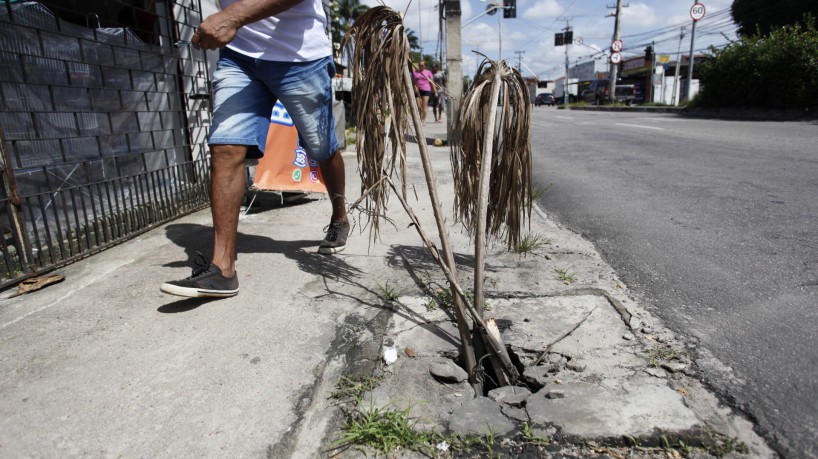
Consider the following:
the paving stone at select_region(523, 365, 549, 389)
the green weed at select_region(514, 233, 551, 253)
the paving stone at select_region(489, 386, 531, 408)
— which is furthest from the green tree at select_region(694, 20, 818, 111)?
the paving stone at select_region(489, 386, 531, 408)

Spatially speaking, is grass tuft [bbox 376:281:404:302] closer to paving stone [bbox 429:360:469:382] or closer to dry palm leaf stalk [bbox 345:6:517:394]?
dry palm leaf stalk [bbox 345:6:517:394]

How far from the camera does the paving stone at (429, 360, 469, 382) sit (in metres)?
1.81

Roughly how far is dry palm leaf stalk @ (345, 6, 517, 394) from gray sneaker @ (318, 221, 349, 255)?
2.90ft

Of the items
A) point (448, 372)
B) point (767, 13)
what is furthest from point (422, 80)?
point (767, 13)

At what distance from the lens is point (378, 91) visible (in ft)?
6.95

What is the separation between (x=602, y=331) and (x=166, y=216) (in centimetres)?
307

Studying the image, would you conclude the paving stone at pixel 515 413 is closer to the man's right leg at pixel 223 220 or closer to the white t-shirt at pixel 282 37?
the man's right leg at pixel 223 220

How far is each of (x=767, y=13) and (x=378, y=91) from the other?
30.6 meters

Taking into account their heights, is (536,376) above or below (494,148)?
below

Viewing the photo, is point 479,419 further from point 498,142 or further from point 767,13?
point 767,13

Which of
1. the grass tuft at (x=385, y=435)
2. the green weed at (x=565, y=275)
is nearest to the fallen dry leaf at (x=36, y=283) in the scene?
the grass tuft at (x=385, y=435)

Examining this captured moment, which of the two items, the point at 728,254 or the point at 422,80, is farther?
the point at 422,80

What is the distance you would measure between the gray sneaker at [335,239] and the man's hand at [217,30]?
1.17 metres

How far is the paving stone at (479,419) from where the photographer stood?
1.53 m
